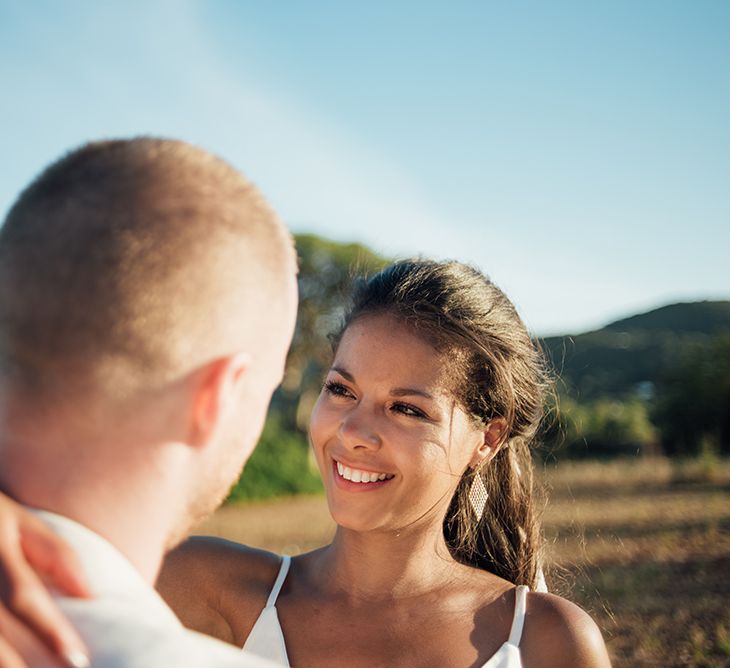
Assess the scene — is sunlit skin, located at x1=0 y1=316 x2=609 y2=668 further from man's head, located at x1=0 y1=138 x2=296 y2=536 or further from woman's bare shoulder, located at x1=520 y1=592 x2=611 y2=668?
man's head, located at x1=0 y1=138 x2=296 y2=536

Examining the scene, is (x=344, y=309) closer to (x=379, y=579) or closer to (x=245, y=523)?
(x=379, y=579)

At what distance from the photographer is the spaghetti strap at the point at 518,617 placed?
272 cm

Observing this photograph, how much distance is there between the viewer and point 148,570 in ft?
4.31

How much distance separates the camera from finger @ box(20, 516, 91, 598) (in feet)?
3.67

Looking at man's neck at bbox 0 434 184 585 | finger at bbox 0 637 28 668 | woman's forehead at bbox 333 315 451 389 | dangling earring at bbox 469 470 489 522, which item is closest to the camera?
finger at bbox 0 637 28 668

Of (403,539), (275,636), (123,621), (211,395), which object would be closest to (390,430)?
(403,539)

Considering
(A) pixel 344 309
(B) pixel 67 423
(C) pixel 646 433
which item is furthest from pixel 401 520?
(C) pixel 646 433

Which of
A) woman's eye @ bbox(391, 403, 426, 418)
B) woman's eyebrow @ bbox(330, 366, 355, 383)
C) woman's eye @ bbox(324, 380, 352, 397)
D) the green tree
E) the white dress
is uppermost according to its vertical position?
woman's eyebrow @ bbox(330, 366, 355, 383)

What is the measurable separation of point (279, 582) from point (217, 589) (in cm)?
26

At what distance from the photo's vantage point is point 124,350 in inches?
50.4

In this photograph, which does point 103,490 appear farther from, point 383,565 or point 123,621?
point 383,565

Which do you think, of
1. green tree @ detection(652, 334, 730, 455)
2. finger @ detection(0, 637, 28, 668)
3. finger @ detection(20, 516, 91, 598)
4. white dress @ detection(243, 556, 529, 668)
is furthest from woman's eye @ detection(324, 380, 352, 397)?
green tree @ detection(652, 334, 730, 455)

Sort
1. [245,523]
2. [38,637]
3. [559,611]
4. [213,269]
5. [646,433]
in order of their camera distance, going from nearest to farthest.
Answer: [38,637]
[213,269]
[559,611]
[245,523]
[646,433]

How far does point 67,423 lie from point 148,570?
31 centimetres
